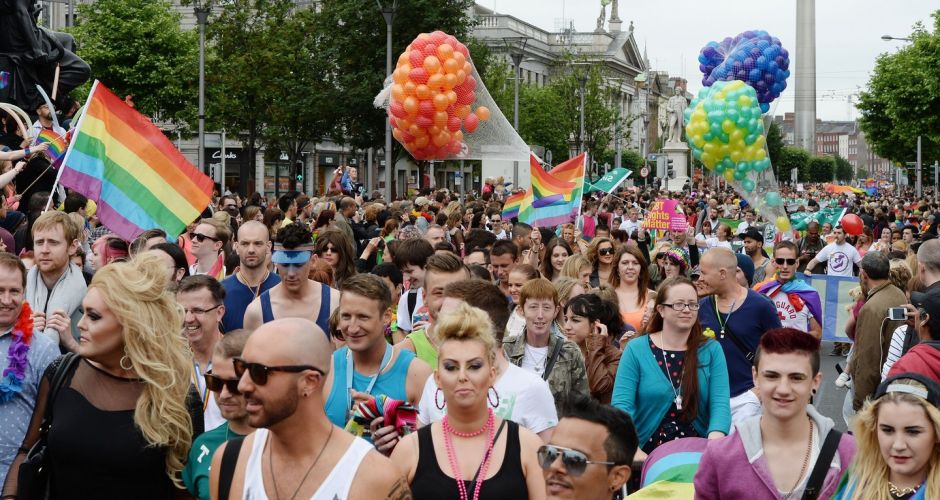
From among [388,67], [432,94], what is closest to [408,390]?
[432,94]

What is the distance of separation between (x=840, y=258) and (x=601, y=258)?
734cm

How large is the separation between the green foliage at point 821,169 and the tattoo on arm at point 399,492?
15810 centimetres

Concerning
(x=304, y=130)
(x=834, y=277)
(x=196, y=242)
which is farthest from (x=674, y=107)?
(x=196, y=242)

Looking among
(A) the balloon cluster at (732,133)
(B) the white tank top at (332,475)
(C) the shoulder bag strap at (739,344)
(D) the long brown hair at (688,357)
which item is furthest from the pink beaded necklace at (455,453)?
(A) the balloon cluster at (732,133)

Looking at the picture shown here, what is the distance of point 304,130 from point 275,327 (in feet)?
135

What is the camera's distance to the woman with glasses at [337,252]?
1016 centimetres

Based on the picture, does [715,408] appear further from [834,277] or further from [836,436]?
[834,277]

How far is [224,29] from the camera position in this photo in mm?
44219

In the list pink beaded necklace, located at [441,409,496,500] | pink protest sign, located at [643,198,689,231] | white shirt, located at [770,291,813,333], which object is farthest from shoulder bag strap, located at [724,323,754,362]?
pink protest sign, located at [643,198,689,231]

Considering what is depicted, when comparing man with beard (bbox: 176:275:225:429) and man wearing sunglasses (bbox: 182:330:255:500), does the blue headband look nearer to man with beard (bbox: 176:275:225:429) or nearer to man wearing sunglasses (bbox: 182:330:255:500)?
man with beard (bbox: 176:275:225:429)

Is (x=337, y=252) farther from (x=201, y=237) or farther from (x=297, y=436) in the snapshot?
(x=297, y=436)

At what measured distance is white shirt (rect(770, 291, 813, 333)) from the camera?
9.99 meters

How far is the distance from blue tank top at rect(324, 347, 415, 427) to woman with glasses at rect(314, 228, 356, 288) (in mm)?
4304

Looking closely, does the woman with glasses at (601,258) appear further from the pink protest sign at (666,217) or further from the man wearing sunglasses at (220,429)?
the pink protest sign at (666,217)
